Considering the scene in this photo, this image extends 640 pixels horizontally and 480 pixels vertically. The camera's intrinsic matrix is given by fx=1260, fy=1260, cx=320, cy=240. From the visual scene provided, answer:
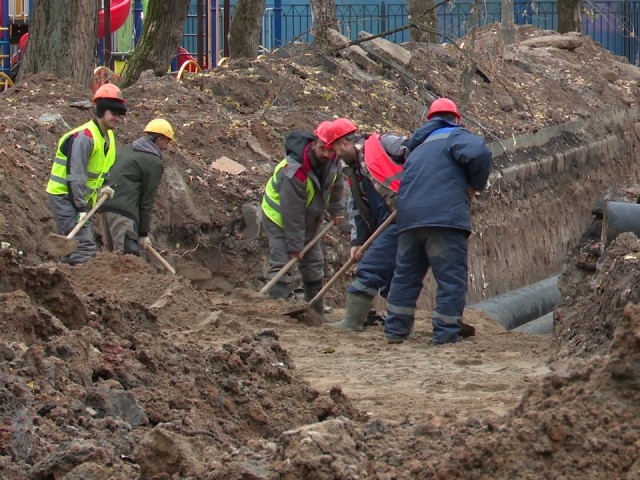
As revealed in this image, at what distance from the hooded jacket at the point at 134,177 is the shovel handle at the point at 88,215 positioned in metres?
0.27

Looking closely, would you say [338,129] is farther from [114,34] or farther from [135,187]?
[114,34]

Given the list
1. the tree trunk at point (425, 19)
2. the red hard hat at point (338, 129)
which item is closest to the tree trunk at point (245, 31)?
the tree trunk at point (425, 19)

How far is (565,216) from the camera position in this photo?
17.7 metres

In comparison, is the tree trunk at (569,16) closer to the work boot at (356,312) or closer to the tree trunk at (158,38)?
the tree trunk at (158,38)

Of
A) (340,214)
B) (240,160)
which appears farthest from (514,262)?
(340,214)

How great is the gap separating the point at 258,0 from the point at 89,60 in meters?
3.64

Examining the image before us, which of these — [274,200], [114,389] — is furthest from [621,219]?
[114,389]

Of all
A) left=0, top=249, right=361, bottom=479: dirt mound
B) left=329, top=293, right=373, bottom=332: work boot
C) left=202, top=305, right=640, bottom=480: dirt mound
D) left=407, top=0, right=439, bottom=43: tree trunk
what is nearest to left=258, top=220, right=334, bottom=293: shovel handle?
left=329, top=293, right=373, bottom=332: work boot

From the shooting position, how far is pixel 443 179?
9039 millimetres

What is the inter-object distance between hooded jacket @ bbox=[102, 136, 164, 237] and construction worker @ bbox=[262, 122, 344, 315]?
40.3 inches

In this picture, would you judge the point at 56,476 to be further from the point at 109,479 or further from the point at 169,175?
the point at 169,175

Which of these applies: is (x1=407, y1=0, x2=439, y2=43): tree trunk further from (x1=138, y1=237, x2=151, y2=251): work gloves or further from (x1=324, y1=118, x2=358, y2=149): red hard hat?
(x1=324, y1=118, x2=358, y2=149): red hard hat

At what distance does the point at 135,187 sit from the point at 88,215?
62 cm

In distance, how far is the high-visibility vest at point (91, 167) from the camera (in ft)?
34.1
